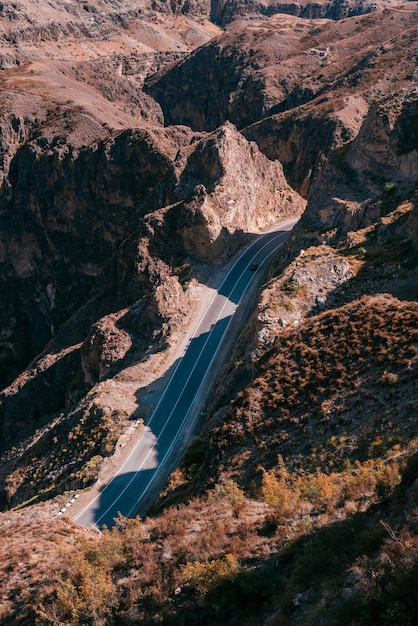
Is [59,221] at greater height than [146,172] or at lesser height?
lesser

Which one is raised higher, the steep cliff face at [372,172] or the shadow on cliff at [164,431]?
the steep cliff face at [372,172]

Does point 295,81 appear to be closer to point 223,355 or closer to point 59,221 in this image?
point 59,221

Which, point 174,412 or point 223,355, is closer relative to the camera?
point 174,412

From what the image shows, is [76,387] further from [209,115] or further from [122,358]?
[209,115]

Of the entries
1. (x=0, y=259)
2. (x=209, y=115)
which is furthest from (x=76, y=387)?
(x=209, y=115)

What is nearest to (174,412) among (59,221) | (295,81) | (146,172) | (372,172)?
(372,172)

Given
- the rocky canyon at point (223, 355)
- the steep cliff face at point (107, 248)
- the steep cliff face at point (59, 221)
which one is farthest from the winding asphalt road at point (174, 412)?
the steep cliff face at point (59, 221)

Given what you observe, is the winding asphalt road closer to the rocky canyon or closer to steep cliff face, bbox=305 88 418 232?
the rocky canyon

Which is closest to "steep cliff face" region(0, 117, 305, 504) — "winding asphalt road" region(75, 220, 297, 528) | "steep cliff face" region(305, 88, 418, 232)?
"winding asphalt road" region(75, 220, 297, 528)

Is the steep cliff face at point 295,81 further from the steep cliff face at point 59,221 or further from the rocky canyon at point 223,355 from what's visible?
the steep cliff face at point 59,221
